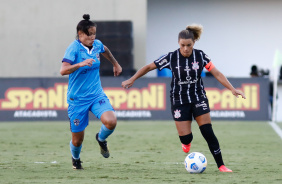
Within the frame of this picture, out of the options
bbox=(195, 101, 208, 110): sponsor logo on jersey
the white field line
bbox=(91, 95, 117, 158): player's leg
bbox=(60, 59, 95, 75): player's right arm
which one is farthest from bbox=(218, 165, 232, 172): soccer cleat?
the white field line

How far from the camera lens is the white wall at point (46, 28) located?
82.3 feet

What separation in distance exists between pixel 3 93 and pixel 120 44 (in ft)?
15.9

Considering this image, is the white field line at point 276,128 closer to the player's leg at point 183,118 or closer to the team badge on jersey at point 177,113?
the player's leg at point 183,118

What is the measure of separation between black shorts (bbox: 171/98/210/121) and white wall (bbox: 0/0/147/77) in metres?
16.1

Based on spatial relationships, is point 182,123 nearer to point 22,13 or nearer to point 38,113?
point 38,113

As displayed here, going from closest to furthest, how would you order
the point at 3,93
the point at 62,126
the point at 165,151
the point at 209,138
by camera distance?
1. the point at 209,138
2. the point at 165,151
3. the point at 62,126
4. the point at 3,93

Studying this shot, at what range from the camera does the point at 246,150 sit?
12086 millimetres

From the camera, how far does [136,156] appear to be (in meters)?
11.1

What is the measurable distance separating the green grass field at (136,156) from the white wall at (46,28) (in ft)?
24.7

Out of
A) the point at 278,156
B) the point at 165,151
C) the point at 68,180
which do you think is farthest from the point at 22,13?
the point at 68,180

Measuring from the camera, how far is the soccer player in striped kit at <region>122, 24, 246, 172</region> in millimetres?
8789

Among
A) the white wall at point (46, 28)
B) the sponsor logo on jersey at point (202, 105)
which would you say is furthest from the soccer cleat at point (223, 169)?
the white wall at point (46, 28)

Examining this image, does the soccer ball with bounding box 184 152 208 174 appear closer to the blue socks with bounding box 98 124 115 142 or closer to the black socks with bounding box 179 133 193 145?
the black socks with bounding box 179 133 193 145

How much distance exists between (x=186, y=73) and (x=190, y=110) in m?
0.55
